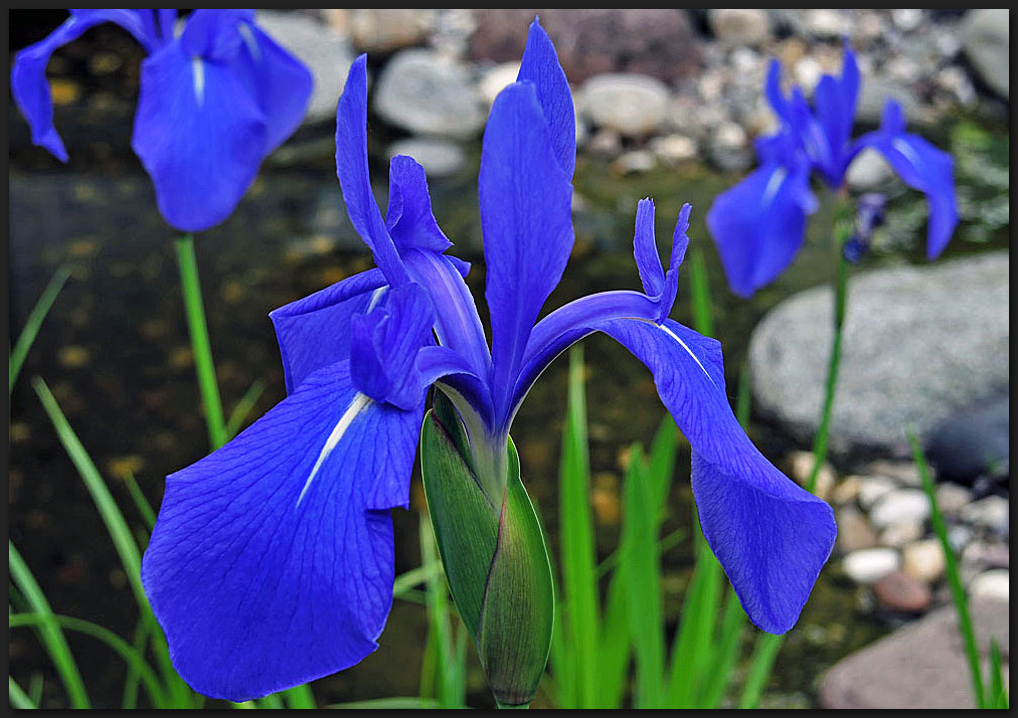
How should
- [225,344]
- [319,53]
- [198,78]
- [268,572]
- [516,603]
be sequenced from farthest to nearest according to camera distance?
[319,53] → [225,344] → [198,78] → [516,603] → [268,572]

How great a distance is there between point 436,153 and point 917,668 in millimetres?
3192

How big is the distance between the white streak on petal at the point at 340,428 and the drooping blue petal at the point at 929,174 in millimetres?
1084

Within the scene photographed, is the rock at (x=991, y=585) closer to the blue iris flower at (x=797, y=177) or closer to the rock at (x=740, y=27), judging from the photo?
the blue iris flower at (x=797, y=177)

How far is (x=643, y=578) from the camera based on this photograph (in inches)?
44.7

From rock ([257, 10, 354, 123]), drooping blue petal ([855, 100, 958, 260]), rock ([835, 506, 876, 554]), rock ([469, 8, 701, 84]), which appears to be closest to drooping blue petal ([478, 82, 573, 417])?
drooping blue petal ([855, 100, 958, 260])

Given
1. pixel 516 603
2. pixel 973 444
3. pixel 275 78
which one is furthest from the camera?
pixel 973 444

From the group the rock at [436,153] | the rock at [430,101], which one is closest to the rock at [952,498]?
the rock at [436,153]

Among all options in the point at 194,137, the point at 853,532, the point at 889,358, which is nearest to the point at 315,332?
the point at 194,137

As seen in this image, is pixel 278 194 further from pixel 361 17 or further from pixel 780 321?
pixel 780 321

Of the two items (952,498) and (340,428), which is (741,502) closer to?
(340,428)

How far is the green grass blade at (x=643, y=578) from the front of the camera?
107 centimetres

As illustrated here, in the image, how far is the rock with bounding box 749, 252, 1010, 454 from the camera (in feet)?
8.49

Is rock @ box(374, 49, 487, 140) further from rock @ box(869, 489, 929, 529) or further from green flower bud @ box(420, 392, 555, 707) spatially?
green flower bud @ box(420, 392, 555, 707)

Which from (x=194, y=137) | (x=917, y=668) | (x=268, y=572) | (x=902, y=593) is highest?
(x=194, y=137)
